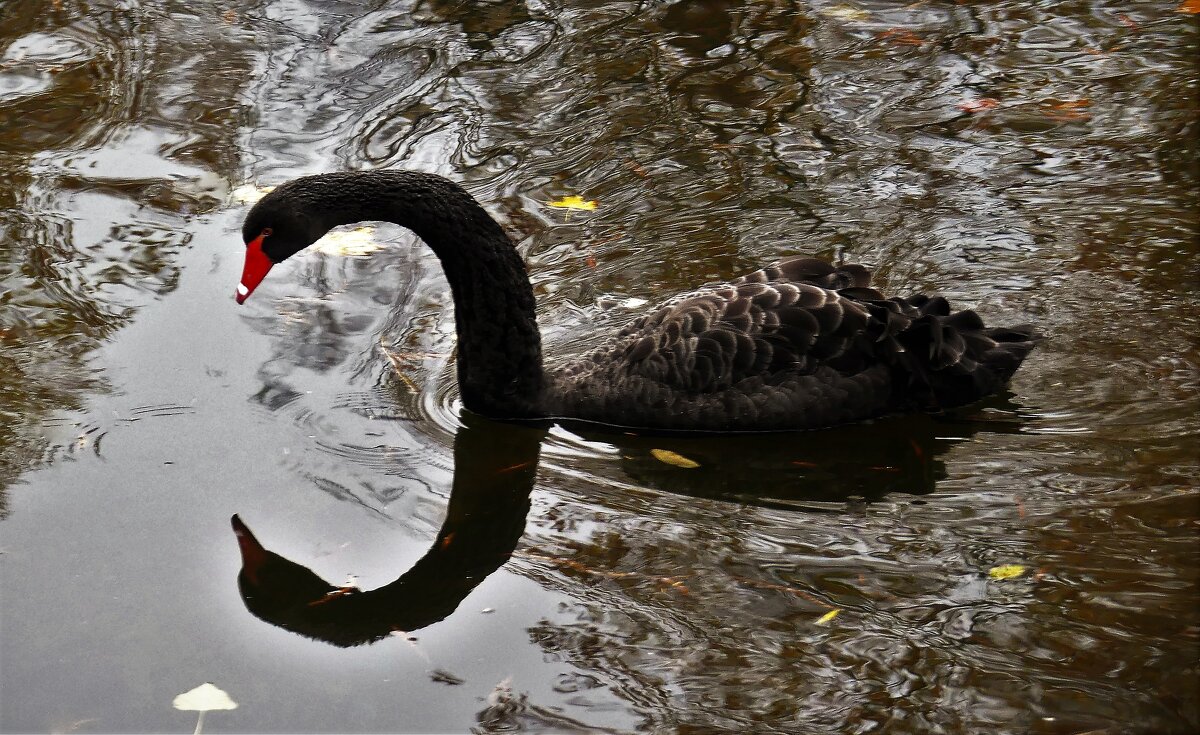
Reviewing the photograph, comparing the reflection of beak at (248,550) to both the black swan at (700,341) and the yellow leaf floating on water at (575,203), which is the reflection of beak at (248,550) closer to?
the black swan at (700,341)

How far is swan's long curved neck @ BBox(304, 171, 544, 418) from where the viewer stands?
533cm

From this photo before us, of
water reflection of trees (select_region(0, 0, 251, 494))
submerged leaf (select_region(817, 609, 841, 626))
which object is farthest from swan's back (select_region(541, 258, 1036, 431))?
water reflection of trees (select_region(0, 0, 251, 494))

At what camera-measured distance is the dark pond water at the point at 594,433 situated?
13.2ft

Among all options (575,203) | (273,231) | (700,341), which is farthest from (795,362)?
(575,203)

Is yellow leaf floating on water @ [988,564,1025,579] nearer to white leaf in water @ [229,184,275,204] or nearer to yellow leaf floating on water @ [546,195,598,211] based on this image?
yellow leaf floating on water @ [546,195,598,211]

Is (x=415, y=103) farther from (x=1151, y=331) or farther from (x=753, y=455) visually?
(x=1151, y=331)

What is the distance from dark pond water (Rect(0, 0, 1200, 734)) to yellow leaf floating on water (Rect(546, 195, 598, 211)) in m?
0.06

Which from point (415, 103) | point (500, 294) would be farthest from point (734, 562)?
point (415, 103)

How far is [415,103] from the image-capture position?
8.20 metres

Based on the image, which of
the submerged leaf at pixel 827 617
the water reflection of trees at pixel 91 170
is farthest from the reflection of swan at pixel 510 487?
the water reflection of trees at pixel 91 170

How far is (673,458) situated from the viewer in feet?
17.0

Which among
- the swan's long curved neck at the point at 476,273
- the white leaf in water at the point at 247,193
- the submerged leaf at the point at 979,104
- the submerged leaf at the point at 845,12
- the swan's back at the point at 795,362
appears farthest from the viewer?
the submerged leaf at the point at 845,12

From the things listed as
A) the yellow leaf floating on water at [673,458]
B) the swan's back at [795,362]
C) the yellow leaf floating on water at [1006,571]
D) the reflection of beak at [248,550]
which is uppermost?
the swan's back at [795,362]

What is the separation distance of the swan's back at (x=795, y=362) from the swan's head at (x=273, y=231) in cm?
127
